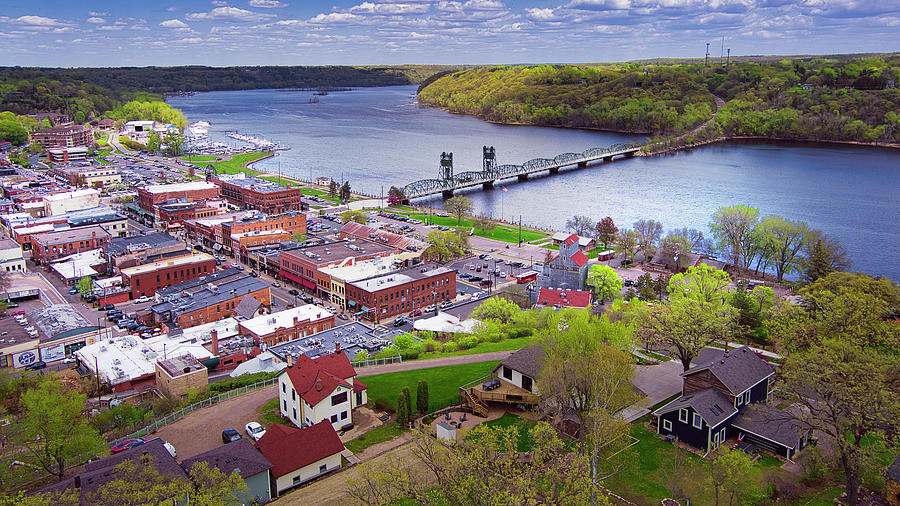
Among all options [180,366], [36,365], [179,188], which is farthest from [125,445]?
[179,188]

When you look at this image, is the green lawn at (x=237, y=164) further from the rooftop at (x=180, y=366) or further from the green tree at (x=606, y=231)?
the rooftop at (x=180, y=366)

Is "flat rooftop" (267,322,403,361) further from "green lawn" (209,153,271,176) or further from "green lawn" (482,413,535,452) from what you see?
"green lawn" (209,153,271,176)

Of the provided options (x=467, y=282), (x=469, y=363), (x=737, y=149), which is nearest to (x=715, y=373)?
(x=469, y=363)

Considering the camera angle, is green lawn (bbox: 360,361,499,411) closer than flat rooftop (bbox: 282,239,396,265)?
Yes

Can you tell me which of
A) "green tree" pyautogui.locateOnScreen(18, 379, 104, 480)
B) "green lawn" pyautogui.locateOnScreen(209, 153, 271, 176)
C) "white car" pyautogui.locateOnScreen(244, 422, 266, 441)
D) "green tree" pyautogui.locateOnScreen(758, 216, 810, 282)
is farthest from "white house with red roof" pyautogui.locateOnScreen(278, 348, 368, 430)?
"green lawn" pyautogui.locateOnScreen(209, 153, 271, 176)

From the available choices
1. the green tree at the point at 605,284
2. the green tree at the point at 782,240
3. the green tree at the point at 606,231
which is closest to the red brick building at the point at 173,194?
the green tree at the point at 606,231

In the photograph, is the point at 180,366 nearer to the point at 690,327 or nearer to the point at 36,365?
the point at 36,365

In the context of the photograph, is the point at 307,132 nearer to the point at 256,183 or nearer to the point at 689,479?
the point at 256,183
